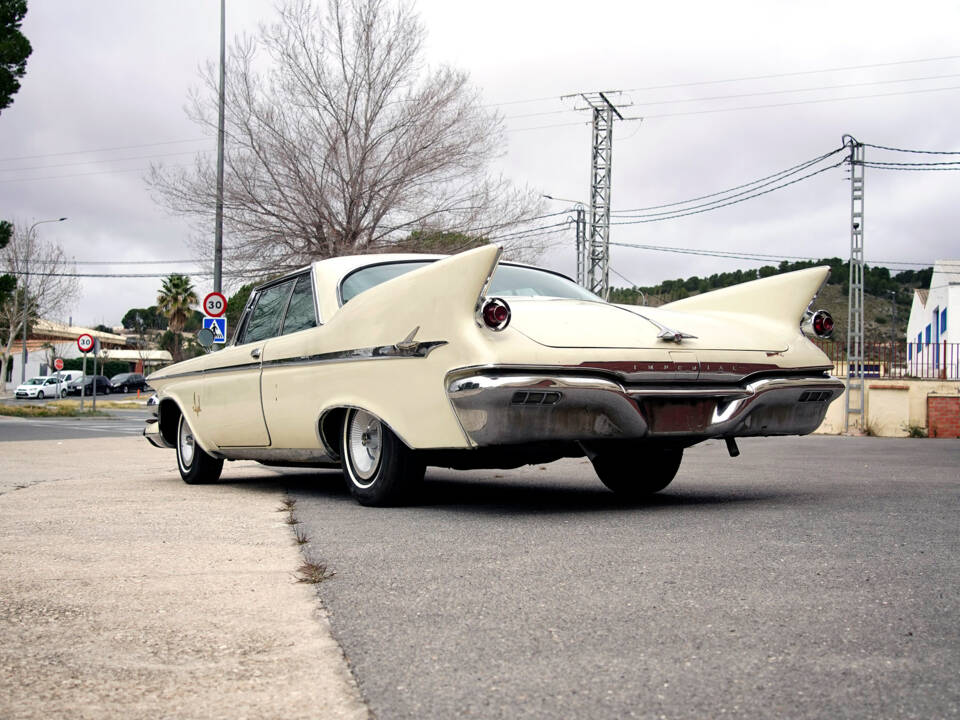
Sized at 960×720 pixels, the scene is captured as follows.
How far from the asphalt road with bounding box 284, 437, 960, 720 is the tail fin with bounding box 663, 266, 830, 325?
1.08m

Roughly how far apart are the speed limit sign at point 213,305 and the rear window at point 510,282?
49.0ft

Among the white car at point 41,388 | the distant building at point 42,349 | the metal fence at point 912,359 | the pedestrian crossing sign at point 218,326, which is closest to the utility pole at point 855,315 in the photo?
the metal fence at point 912,359

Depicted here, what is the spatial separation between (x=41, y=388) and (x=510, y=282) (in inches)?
2228

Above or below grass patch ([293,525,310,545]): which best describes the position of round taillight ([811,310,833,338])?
above

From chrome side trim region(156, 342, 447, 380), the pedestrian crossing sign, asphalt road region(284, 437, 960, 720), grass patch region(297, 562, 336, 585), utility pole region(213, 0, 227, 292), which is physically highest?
utility pole region(213, 0, 227, 292)

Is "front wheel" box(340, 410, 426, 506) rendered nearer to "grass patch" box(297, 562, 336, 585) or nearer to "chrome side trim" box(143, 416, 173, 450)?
"grass patch" box(297, 562, 336, 585)

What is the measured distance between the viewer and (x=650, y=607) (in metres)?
3.22

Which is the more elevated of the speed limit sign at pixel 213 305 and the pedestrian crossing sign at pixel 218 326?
the speed limit sign at pixel 213 305

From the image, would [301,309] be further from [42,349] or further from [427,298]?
[42,349]

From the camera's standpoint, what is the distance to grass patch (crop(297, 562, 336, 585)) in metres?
3.80

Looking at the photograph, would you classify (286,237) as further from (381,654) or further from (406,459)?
(381,654)

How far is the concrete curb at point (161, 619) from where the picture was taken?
2463 millimetres

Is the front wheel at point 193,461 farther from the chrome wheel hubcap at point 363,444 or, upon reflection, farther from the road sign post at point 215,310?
the road sign post at point 215,310

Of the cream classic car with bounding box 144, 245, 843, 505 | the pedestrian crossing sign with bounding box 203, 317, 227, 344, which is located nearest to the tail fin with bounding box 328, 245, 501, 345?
the cream classic car with bounding box 144, 245, 843, 505
